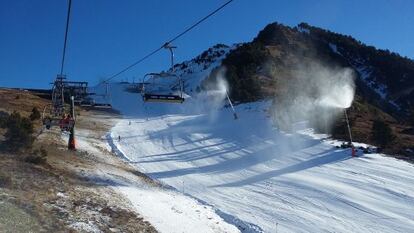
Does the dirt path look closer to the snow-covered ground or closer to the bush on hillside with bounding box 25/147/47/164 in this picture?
the snow-covered ground

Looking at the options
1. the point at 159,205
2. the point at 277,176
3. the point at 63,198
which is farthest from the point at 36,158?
the point at 277,176

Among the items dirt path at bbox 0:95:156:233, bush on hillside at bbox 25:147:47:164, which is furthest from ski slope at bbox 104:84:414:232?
bush on hillside at bbox 25:147:47:164

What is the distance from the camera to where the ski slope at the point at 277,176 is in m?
20.8

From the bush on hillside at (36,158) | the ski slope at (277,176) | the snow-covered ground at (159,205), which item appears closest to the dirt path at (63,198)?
the snow-covered ground at (159,205)

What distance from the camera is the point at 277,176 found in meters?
28.6

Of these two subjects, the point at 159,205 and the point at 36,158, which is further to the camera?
the point at 36,158

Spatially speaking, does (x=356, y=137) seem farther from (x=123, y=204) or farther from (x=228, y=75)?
(x=228, y=75)

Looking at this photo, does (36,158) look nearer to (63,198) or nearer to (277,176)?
(63,198)

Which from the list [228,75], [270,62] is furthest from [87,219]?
[270,62]

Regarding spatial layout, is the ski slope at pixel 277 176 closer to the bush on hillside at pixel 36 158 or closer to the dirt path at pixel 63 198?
the dirt path at pixel 63 198

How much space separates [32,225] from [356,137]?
29.3 metres

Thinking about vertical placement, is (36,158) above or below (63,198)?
above

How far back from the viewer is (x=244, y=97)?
6406cm

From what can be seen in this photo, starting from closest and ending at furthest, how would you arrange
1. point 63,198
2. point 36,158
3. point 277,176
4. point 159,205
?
1. point 63,198
2. point 159,205
3. point 36,158
4. point 277,176
